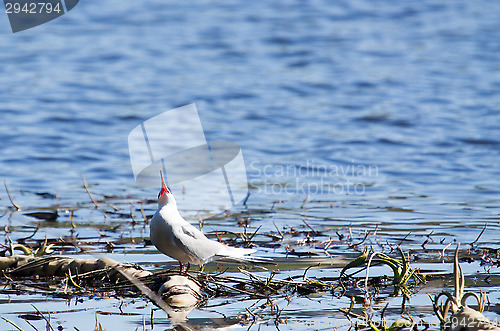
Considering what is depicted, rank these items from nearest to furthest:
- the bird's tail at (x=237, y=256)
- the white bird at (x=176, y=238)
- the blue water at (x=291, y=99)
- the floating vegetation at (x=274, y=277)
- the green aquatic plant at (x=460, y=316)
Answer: the green aquatic plant at (x=460, y=316) < the floating vegetation at (x=274, y=277) < the white bird at (x=176, y=238) < the bird's tail at (x=237, y=256) < the blue water at (x=291, y=99)

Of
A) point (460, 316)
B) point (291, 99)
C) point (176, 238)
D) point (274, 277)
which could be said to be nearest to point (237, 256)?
point (274, 277)

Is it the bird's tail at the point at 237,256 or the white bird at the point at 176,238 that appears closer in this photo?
the white bird at the point at 176,238

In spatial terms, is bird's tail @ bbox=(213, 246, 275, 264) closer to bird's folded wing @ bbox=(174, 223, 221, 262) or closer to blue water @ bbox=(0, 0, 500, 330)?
bird's folded wing @ bbox=(174, 223, 221, 262)

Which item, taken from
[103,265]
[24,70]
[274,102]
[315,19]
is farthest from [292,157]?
[315,19]

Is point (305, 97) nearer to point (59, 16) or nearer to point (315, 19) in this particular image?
point (315, 19)

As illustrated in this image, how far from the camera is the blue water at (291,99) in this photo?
26.1 ft

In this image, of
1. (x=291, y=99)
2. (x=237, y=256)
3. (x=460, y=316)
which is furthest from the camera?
(x=291, y=99)

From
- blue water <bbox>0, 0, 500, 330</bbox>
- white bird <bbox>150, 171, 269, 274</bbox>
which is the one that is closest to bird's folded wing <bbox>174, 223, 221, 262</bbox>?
white bird <bbox>150, 171, 269, 274</bbox>

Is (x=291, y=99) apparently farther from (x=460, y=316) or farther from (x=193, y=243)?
(x=460, y=316)

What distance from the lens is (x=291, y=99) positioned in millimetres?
12883

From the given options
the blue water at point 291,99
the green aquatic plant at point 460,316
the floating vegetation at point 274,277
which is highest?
the green aquatic plant at point 460,316

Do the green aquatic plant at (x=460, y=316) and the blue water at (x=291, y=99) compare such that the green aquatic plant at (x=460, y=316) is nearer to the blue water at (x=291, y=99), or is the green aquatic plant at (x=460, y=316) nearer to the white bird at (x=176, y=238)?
the white bird at (x=176, y=238)

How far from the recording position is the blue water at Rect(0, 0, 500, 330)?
795cm

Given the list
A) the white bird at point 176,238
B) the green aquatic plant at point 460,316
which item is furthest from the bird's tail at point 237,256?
the green aquatic plant at point 460,316
